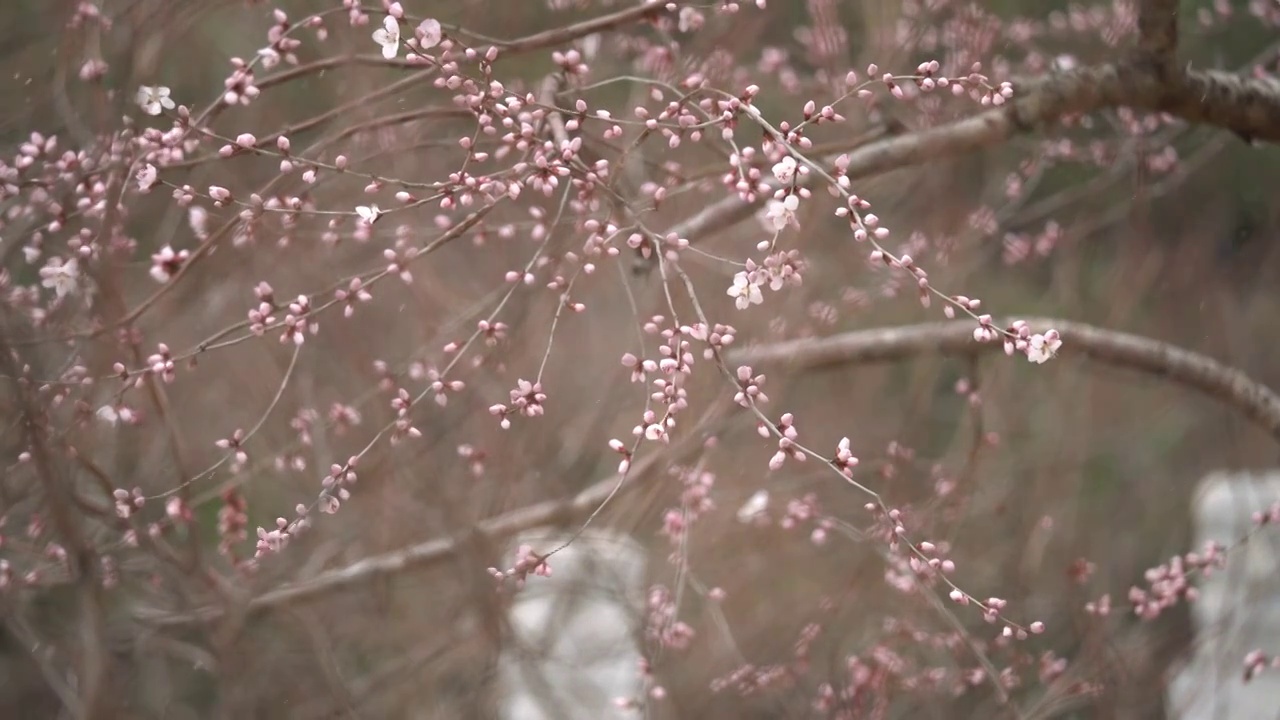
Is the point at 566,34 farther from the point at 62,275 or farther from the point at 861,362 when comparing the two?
the point at 861,362

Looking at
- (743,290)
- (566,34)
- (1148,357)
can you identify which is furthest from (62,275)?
(1148,357)

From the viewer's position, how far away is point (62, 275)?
145 centimetres

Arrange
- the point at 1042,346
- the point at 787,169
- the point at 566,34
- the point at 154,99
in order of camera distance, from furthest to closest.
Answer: the point at 566,34, the point at 154,99, the point at 1042,346, the point at 787,169

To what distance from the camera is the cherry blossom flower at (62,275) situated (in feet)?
4.70

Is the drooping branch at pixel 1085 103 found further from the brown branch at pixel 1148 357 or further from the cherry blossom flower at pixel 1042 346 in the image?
the cherry blossom flower at pixel 1042 346

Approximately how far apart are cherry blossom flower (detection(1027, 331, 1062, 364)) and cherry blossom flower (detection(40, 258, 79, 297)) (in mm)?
1082

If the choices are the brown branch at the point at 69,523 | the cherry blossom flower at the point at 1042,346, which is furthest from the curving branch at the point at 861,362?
the cherry blossom flower at the point at 1042,346

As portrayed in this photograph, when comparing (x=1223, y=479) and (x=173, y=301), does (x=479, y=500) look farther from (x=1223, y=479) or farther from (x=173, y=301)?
(x=1223, y=479)

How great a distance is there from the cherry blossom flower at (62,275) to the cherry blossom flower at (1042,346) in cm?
108

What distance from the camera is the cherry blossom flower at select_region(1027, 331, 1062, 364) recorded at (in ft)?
3.95

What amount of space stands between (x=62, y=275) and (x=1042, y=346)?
1.12 metres

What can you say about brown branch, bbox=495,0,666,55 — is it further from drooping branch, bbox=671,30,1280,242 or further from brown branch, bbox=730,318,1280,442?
brown branch, bbox=730,318,1280,442

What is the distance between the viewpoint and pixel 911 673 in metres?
2.59

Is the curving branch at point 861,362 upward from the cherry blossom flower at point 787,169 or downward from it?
upward
